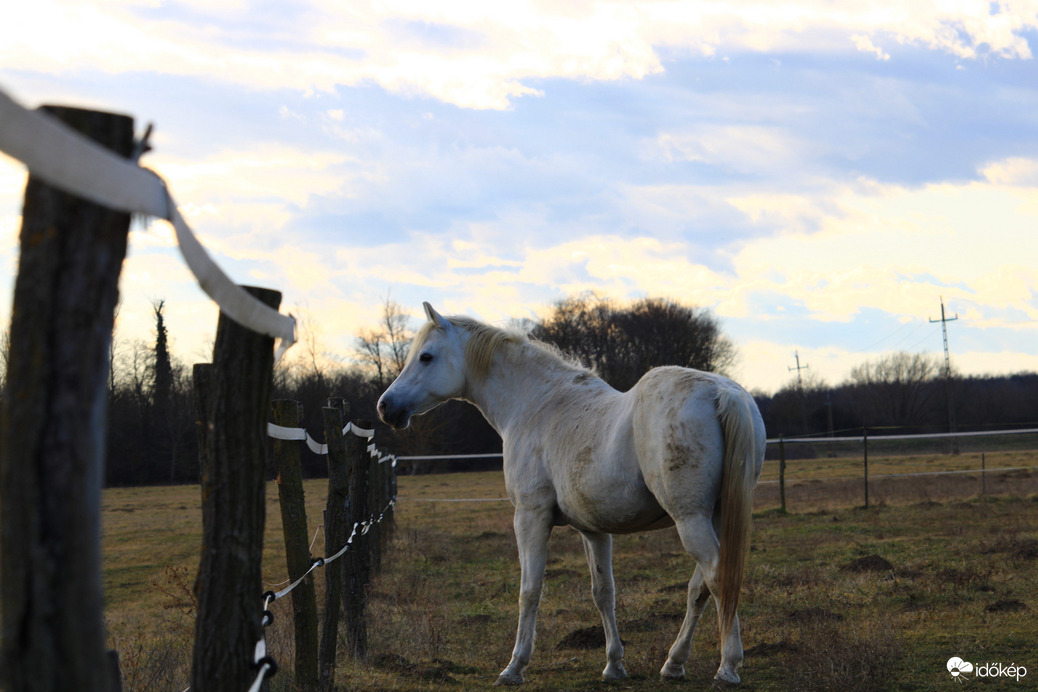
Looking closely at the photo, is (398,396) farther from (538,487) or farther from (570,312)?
(570,312)

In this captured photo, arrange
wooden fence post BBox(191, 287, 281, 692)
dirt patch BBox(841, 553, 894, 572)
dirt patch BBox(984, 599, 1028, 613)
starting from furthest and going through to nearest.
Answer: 1. dirt patch BBox(841, 553, 894, 572)
2. dirt patch BBox(984, 599, 1028, 613)
3. wooden fence post BBox(191, 287, 281, 692)

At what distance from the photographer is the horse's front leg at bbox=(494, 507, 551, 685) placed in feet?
15.5

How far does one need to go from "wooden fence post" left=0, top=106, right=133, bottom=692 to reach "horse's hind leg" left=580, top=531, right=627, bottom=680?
12.9 ft

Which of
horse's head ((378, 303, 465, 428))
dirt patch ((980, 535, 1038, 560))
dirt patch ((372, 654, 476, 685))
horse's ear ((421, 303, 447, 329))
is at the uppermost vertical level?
horse's ear ((421, 303, 447, 329))

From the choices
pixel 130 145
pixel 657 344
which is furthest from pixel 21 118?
pixel 657 344

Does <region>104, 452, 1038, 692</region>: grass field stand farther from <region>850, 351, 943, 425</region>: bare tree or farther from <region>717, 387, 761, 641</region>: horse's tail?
<region>850, 351, 943, 425</region>: bare tree

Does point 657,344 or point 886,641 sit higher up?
point 657,344

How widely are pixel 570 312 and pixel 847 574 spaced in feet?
148

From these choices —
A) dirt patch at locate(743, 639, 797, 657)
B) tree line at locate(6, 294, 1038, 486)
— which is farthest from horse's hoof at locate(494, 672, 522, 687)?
tree line at locate(6, 294, 1038, 486)

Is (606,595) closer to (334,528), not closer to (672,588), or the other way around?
(334,528)

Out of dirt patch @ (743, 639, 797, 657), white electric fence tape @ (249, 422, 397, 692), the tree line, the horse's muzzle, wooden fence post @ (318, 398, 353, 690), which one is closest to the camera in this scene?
white electric fence tape @ (249, 422, 397, 692)

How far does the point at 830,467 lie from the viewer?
29000 millimetres

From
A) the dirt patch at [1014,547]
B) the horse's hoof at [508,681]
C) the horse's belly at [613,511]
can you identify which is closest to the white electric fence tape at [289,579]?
the horse's hoof at [508,681]

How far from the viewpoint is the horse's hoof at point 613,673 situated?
15.6ft
